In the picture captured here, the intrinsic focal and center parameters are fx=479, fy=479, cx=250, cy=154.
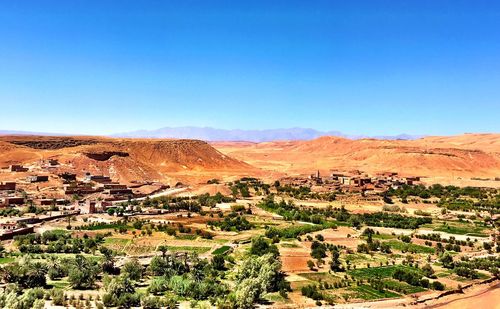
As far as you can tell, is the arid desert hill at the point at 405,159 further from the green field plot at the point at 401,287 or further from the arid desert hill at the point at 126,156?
the green field plot at the point at 401,287

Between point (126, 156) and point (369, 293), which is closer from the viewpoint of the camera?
point (369, 293)

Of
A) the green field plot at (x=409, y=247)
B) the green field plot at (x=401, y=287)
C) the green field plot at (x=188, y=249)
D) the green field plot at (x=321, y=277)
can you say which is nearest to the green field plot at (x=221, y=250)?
the green field plot at (x=188, y=249)

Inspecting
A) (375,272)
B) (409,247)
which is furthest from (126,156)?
(375,272)

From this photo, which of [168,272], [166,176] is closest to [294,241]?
[168,272]

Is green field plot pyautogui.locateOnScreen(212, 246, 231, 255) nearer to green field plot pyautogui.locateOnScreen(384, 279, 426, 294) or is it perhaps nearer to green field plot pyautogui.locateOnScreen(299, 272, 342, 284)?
green field plot pyautogui.locateOnScreen(299, 272, 342, 284)

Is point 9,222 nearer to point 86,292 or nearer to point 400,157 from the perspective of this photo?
point 86,292

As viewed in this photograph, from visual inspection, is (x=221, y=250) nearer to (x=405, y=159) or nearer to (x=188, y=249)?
(x=188, y=249)

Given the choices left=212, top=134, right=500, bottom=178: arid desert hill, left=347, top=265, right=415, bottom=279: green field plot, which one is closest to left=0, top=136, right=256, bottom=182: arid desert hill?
left=212, top=134, right=500, bottom=178: arid desert hill

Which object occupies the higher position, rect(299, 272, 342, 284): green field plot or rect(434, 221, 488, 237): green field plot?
rect(434, 221, 488, 237): green field plot
